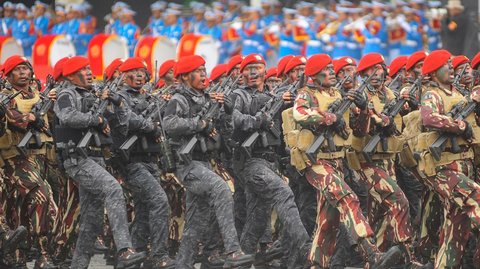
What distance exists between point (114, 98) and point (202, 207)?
4.31ft

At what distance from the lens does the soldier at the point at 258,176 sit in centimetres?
1559

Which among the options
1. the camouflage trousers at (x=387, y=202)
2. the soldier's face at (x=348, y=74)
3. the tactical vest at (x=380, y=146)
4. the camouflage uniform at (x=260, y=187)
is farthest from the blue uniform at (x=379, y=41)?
the camouflage trousers at (x=387, y=202)

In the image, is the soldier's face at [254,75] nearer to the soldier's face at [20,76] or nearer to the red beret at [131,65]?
the red beret at [131,65]

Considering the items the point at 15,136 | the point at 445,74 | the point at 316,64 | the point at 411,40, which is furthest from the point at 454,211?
the point at 411,40

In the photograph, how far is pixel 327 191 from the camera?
14.8m

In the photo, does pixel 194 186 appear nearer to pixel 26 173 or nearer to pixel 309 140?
pixel 309 140

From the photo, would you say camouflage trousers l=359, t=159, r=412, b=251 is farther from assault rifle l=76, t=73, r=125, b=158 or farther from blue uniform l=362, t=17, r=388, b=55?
blue uniform l=362, t=17, r=388, b=55

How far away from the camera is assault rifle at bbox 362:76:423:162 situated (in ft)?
51.4

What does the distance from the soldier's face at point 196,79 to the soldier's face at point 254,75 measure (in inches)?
24.4

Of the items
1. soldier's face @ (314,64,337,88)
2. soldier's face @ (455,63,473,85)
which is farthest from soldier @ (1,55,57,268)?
soldier's face @ (455,63,473,85)

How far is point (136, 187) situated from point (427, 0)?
8.88m

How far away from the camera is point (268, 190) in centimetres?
1580

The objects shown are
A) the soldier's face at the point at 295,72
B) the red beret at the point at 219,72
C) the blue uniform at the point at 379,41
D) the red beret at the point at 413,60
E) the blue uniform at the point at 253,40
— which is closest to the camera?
the red beret at the point at 413,60

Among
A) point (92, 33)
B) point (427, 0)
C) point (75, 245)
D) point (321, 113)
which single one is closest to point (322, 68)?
point (321, 113)
